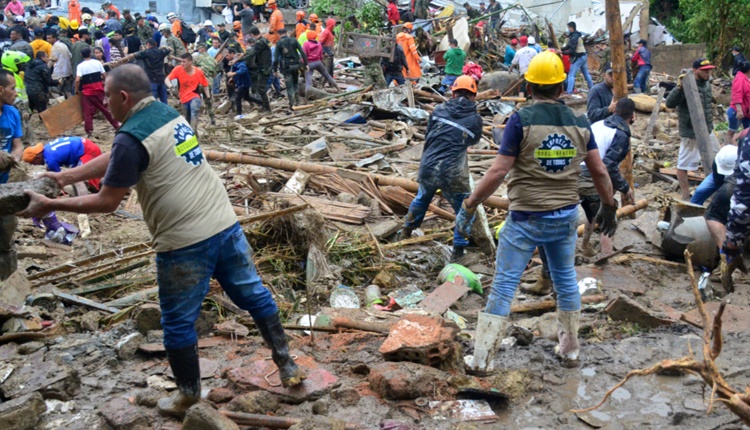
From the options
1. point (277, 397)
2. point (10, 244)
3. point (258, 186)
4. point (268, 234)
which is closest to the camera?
point (277, 397)

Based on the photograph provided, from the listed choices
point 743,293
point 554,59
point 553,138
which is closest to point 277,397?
point 553,138

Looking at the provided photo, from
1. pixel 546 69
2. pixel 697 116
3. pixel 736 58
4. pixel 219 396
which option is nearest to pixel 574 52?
pixel 736 58

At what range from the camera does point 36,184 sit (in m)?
4.33

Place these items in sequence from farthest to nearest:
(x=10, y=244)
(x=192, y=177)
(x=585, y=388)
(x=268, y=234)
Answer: (x=268, y=234), (x=10, y=244), (x=585, y=388), (x=192, y=177)

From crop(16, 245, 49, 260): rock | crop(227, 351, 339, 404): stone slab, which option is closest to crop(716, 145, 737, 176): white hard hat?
crop(227, 351, 339, 404): stone slab

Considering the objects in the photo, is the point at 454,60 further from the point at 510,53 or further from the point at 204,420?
the point at 204,420

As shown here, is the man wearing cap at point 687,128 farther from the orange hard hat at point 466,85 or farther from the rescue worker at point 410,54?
the rescue worker at point 410,54

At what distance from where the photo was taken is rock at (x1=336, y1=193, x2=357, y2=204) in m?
8.93

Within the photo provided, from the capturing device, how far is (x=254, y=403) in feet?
13.2

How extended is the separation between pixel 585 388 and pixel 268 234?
366 centimetres

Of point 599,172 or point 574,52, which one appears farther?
point 574,52

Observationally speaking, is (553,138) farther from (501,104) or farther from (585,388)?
(501,104)

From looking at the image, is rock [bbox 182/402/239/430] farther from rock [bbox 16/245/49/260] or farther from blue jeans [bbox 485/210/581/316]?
rock [bbox 16/245/49/260]

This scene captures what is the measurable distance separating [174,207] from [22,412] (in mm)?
1377
